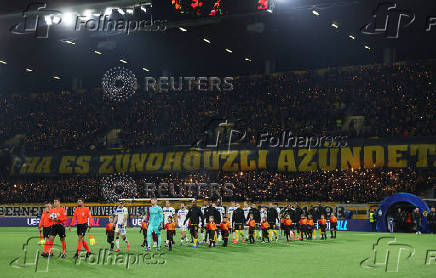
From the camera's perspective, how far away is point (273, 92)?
53406 mm

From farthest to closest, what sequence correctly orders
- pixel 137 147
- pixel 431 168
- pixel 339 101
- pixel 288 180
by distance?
pixel 137 147 → pixel 339 101 → pixel 288 180 → pixel 431 168

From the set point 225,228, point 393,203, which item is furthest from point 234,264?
point 393,203

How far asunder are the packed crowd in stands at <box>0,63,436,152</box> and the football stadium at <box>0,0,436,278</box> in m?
0.13

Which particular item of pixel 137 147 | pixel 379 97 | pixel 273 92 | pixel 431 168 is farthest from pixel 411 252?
pixel 137 147

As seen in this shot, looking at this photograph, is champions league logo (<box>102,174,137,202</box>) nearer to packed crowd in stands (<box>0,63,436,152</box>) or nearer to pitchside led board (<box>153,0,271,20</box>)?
packed crowd in stands (<box>0,63,436,152</box>)

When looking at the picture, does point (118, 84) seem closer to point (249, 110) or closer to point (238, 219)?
point (249, 110)

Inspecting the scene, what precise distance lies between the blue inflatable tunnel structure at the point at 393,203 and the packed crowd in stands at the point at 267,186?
8.78 ft

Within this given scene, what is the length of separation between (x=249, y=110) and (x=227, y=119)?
6.89 feet

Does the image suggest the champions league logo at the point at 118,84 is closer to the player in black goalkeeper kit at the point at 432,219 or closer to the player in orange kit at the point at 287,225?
the player in orange kit at the point at 287,225

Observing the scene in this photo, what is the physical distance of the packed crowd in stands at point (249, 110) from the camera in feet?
155

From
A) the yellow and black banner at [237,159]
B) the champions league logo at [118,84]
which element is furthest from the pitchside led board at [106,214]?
the champions league logo at [118,84]

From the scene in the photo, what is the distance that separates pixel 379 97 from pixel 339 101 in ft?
11.2

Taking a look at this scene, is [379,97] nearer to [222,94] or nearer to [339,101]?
[339,101]

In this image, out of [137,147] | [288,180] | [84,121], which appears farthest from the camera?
[84,121]
